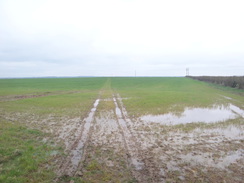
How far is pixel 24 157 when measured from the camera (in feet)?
19.9

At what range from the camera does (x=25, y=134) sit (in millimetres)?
8719

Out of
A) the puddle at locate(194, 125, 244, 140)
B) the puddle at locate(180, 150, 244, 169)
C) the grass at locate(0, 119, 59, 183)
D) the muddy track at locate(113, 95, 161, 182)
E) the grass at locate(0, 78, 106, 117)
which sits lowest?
the puddle at locate(180, 150, 244, 169)

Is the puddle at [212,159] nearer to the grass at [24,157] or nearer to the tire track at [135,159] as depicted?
the tire track at [135,159]

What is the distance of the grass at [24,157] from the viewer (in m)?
4.97

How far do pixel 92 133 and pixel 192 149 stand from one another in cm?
539

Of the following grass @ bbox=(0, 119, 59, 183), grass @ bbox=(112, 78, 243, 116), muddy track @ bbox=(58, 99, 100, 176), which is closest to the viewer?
grass @ bbox=(0, 119, 59, 183)

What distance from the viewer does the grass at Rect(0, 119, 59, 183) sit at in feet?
16.3

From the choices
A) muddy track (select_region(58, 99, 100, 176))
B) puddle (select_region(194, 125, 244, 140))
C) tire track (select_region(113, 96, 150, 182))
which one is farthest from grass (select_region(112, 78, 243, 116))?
muddy track (select_region(58, 99, 100, 176))

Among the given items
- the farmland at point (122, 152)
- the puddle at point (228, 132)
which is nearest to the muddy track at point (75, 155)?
the farmland at point (122, 152)

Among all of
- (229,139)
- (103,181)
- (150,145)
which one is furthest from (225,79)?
(103,181)

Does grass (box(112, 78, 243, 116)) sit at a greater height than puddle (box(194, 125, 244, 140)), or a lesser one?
greater

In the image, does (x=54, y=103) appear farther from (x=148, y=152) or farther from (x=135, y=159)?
(x=135, y=159)

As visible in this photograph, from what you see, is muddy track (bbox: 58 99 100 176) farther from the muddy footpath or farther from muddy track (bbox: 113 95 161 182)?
muddy track (bbox: 113 95 161 182)

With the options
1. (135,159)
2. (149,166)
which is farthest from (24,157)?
(149,166)
